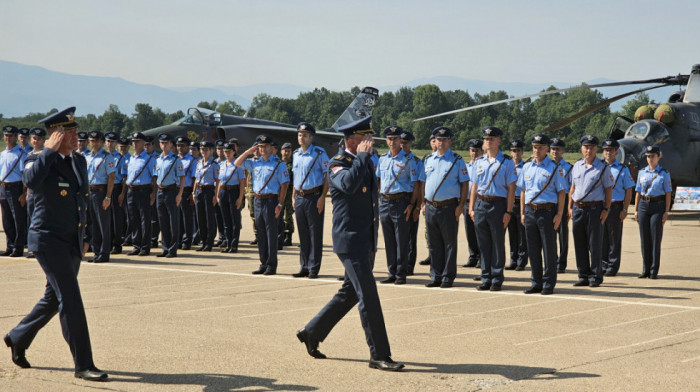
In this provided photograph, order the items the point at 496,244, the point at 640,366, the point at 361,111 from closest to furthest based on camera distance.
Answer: the point at 640,366 < the point at 496,244 < the point at 361,111

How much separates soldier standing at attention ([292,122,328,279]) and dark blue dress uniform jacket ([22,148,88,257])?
5.25 m

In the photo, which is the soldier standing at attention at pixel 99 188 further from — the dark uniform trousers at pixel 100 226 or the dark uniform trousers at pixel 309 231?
the dark uniform trousers at pixel 309 231

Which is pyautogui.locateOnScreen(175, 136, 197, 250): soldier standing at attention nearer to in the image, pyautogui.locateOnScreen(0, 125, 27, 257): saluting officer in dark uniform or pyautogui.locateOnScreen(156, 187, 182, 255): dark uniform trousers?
pyautogui.locateOnScreen(156, 187, 182, 255): dark uniform trousers

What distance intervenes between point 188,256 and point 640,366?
9076 mm

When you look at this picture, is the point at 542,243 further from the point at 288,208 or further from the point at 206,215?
the point at 206,215

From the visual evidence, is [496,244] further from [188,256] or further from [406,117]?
[406,117]

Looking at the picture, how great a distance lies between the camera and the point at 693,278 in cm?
1091

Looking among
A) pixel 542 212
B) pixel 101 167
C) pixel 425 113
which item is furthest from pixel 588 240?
pixel 425 113

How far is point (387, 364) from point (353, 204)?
3.96 feet

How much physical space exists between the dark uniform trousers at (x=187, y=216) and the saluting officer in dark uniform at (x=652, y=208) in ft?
25.0

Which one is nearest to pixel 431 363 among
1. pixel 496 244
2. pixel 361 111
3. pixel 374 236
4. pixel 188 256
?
pixel 374 236

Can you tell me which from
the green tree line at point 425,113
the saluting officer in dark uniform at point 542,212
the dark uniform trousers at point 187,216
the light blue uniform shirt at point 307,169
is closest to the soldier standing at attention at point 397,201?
the light blue uniform shirt at point 307,169

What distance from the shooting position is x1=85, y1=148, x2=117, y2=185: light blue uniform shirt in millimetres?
12695

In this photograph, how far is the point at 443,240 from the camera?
10.2m
